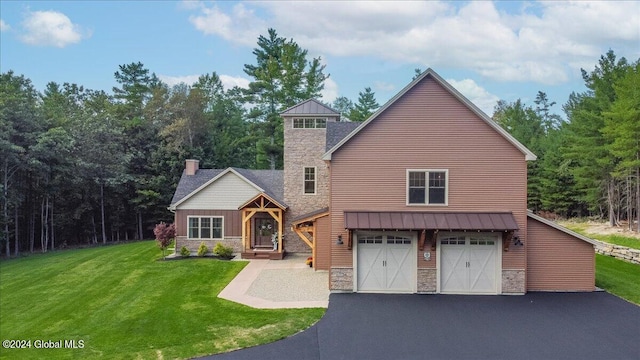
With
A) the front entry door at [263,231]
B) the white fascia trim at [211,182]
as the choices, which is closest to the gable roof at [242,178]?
the white fascia trim at [211,182]

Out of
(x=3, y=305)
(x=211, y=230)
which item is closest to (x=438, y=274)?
(x=211, y=230)

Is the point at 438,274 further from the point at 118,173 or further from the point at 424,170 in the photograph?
the point at 118,173

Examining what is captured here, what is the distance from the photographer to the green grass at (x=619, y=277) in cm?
1530

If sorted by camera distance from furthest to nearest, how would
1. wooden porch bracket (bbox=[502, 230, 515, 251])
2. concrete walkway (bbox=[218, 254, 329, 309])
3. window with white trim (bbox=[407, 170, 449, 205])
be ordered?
1. window with white trim (bbox=[407, 170, 449, 205])
2. wooden porch bracket (bbox=[502, 230, 515, 251])
3. concrete walkway (bbox=[218, 254, 329, 309])

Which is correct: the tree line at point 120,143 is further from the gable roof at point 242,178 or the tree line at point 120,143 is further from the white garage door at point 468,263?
the white garage door at point 468,263

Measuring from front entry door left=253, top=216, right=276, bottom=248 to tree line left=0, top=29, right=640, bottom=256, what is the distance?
48.6ft

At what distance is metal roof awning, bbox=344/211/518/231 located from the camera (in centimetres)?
1480

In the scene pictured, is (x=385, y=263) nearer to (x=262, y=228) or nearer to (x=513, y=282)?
(x=513, y=282)

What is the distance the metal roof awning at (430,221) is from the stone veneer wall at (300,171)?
26.0ft


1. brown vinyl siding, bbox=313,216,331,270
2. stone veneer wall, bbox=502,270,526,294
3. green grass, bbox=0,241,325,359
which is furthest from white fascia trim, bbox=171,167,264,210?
stone veneer wall, bbox=502,270,526,294

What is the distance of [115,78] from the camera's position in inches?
1805

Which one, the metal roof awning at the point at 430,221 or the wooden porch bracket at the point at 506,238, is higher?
the metal roof awning at the point at 430,221

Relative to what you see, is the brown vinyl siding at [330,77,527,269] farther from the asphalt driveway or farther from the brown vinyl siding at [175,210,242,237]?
the brown vinyl siding at [175,210,242,237]

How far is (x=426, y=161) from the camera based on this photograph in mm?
15727
